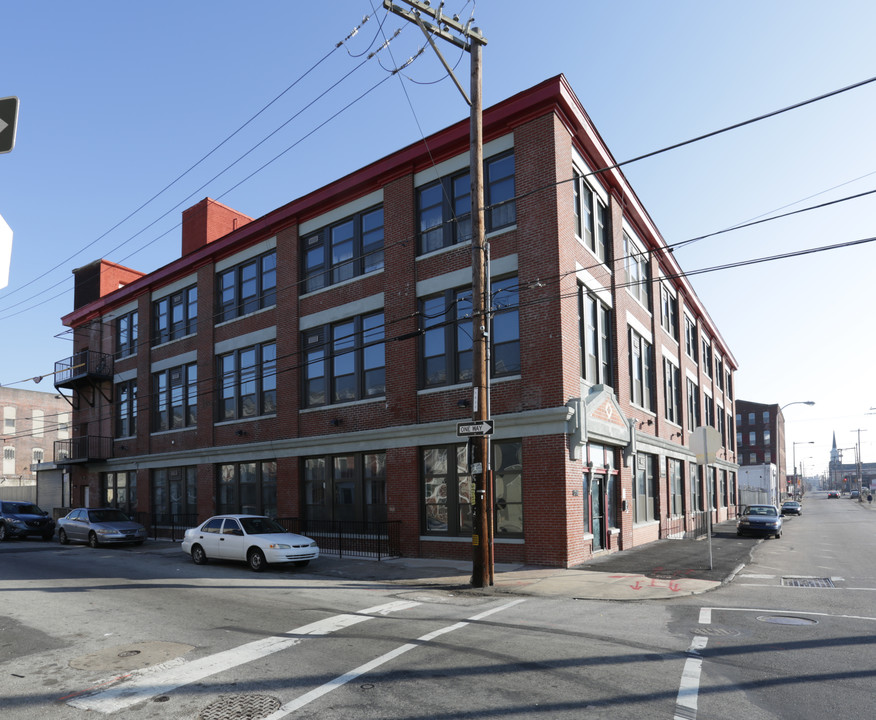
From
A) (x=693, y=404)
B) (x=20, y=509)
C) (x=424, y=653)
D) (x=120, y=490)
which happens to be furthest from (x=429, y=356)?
(x=20, y=509)

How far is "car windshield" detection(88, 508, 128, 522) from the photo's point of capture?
26.3 metres

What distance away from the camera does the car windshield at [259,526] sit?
18.8 m

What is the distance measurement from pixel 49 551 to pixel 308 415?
9918mm

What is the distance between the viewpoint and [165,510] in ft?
101

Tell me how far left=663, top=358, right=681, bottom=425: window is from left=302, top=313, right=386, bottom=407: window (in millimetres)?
13636

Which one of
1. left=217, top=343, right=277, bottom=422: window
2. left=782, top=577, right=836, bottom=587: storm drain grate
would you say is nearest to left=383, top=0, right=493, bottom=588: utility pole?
left=782, top=577, right=836, bottom=587: storm drain grate

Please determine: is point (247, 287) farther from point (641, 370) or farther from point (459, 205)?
point (641, 370)

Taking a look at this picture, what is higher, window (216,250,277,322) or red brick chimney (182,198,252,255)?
red brick chimney (182,198,252,255)

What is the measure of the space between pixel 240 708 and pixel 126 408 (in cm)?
3023

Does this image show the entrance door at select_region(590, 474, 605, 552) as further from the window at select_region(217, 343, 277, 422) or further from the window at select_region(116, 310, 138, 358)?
the window at select_region(116, 310, 138, 358)

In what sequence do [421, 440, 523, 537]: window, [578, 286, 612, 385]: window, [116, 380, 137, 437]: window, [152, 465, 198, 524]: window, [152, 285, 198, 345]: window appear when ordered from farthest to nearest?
[116, 380, 137, 437]: window → [152, 285, 198, 345]: window → [152, 465, 198, 524]: window → [578, 286, 612, 385]: window → [421, 440, 523, 537]: window

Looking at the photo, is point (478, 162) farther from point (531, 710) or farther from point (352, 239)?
point (531, 710)

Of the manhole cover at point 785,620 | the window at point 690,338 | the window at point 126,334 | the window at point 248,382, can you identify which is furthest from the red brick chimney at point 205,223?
the manhole cover at point 785,620

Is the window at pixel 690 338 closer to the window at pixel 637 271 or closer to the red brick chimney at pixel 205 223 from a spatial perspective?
the window at pixel 637 271
